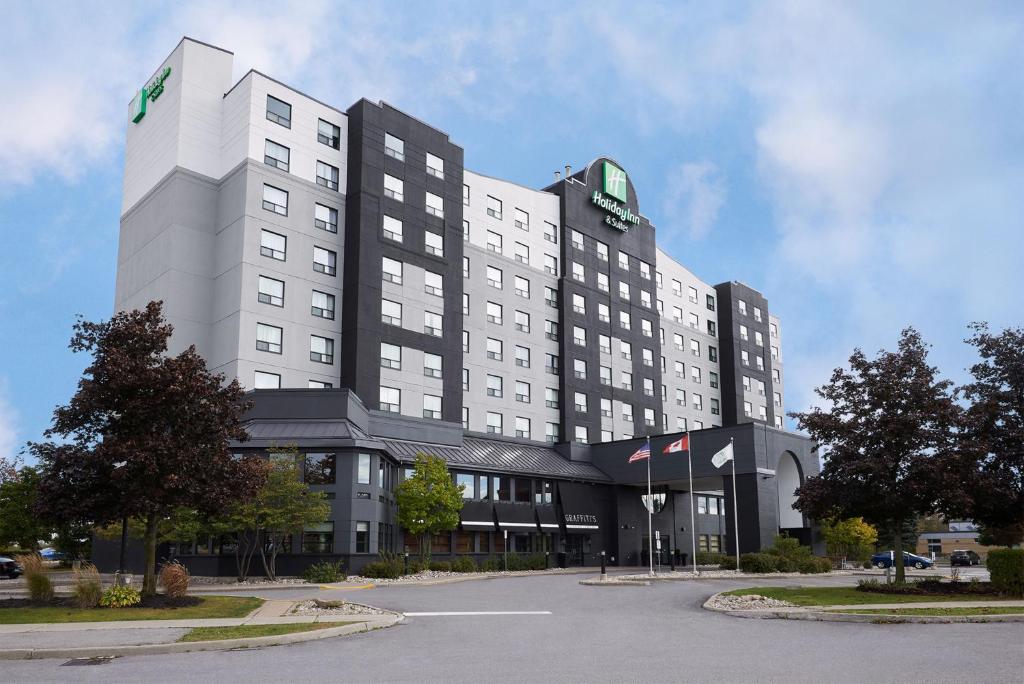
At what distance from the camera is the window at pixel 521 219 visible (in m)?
66.6

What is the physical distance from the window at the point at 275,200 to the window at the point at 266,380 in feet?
31.3

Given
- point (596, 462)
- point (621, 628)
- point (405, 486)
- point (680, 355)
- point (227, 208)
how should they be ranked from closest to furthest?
point (621, 628), point (405, 486), point (227, 208), point (596, 462), point (680, 355)

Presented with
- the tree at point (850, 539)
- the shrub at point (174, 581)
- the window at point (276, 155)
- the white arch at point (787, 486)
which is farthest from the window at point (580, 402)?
the shrub at point (174, 581)

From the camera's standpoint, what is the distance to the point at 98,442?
2386 centimetres

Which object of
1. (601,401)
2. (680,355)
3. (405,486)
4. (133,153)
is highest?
(133,153)

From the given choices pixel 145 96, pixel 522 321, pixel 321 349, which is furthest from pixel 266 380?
pixel 522 321

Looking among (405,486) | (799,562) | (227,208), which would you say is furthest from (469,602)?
(227,208)

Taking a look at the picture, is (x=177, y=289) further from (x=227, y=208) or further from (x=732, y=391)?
(x=732, y=391)

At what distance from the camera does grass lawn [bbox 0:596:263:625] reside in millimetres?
19547

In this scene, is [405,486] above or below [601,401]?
below

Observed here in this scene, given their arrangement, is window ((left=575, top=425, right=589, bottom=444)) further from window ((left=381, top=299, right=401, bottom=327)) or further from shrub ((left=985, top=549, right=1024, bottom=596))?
shrub ((left=985, top=549, right=1024, bottom=596))

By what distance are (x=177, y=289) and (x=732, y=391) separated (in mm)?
56151

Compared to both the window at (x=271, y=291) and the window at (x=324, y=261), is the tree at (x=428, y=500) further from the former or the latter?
the window at (x=324, y=261)

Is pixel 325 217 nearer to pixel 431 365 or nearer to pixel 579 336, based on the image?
pixel 431 365
